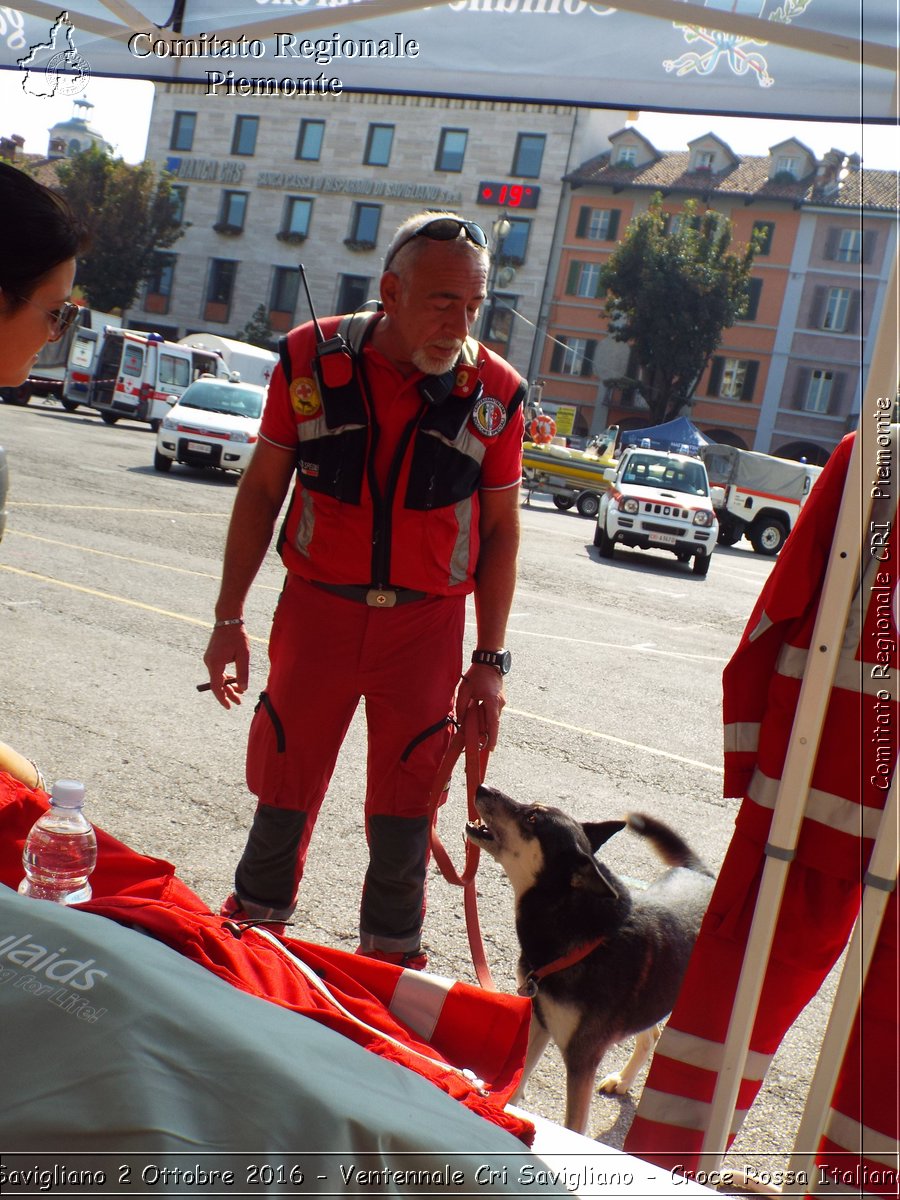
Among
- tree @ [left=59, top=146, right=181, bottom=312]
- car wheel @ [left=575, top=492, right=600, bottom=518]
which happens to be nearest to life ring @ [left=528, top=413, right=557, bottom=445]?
car wheel @ [left=575, top=492, right=600, bottom=518]

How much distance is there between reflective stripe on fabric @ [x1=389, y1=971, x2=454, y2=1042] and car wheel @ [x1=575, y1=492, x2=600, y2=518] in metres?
24.8

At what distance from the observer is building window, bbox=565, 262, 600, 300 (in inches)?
2063

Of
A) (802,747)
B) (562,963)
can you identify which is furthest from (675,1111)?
(802,747)

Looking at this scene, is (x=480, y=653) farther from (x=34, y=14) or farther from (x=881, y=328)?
(x=34, y=14)

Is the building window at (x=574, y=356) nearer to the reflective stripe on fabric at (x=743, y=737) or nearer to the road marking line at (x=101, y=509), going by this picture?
the road marking line at (x=101, y=509)

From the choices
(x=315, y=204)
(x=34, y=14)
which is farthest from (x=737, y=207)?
(x=34, y=14)

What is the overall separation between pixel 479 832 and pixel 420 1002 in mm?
1189

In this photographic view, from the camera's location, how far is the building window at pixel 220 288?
55.3 meters

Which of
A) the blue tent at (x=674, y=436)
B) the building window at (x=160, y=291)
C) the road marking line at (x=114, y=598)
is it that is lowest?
the road marking line at (x=114, y=598)

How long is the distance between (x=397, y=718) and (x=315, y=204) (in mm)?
54067

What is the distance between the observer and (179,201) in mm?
54062

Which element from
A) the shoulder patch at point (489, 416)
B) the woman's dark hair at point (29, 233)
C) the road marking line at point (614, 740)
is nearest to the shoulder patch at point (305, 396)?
the shoulder patch at point (489, 416)

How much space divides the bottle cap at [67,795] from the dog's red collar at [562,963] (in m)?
1.46

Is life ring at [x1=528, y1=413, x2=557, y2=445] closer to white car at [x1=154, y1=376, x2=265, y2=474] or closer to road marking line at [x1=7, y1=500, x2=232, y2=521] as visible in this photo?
white car at [x1=154, y1=376, x2=265, y2=474]
